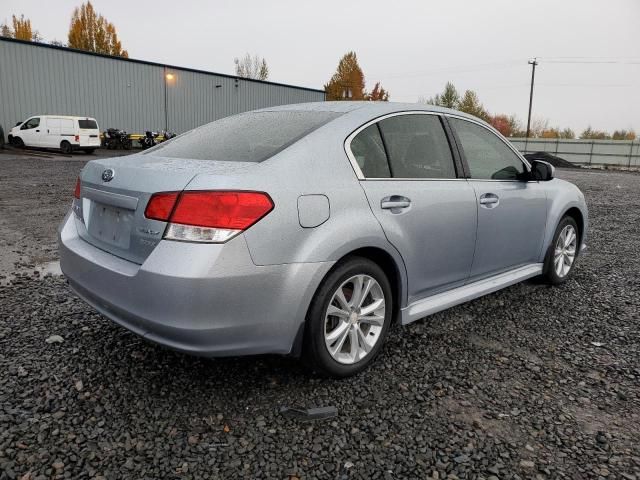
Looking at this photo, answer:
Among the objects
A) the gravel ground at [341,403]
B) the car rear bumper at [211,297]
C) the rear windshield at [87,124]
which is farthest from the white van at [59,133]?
the car rear bumper at [211,297]

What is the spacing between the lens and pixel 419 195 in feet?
10.1

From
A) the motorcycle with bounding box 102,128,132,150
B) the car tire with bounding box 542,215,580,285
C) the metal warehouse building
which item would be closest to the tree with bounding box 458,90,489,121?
the metal warehouse building

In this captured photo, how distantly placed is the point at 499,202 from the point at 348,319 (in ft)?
5.39

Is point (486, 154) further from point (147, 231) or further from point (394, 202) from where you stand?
point (147, 231)

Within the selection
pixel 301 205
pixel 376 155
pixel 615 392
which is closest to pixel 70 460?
pixel 301 205

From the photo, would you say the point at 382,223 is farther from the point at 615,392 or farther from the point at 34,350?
the point at 34,350

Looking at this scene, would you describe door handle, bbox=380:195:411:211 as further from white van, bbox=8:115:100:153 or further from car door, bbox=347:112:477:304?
white van, bbox=8:115:100:153

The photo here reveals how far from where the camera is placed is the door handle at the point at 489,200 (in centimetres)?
356

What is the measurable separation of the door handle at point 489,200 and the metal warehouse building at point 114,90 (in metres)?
31.3

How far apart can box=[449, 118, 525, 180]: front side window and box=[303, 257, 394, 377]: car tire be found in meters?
1.29

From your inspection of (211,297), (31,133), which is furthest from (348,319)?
(31,133)

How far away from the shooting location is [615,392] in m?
2.83

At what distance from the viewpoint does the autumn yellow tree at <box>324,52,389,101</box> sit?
5362cm

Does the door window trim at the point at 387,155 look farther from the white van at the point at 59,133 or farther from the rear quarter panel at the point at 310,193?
the white van at the point at 59,133
